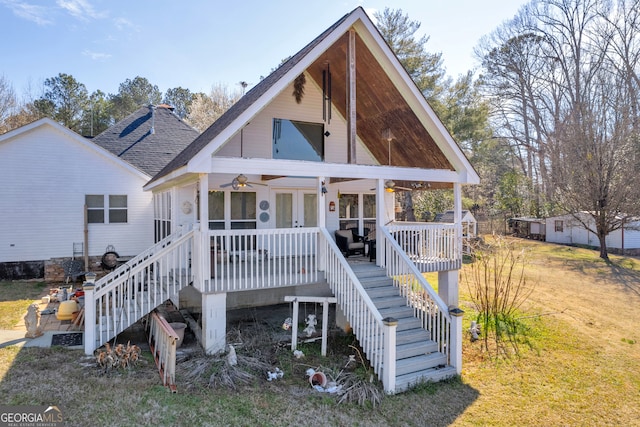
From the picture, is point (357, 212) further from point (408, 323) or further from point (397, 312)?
point (408, 323)

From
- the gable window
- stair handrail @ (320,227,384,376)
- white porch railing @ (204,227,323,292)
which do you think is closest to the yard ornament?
white porch railing @ (204,227,323,292)

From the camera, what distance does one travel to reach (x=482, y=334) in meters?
8.79

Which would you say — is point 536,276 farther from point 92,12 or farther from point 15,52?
point 15,52

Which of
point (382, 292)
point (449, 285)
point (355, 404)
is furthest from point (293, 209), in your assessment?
point (355, 404)

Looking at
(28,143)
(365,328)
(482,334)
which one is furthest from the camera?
(28,143)

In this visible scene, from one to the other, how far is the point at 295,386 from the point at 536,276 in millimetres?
13472

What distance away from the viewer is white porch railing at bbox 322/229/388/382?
20.7 ft

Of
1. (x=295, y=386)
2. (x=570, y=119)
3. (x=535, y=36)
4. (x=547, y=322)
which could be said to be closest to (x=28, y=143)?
(x=295, y=386)

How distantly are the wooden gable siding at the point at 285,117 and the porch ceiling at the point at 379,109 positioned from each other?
1.27ft

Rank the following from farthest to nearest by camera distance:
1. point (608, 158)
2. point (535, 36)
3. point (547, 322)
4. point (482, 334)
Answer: point (535, 36), point (608, 158), point (547, 322), point (482, 334)

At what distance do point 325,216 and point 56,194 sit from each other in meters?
10.1

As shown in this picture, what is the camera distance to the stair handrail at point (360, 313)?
629cm

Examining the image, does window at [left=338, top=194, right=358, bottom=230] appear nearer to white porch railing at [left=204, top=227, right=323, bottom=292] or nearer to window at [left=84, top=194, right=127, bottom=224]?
white porch railing at [left=204, top=227, right=323, bottom=292]

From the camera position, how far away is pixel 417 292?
8.40 metres
